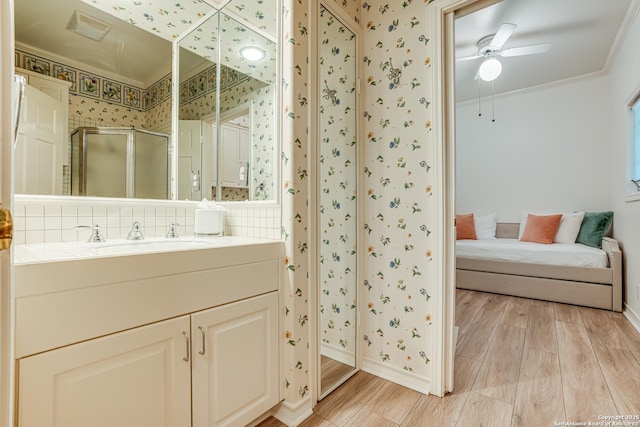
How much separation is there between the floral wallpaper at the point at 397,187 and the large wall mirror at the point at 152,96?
657mm

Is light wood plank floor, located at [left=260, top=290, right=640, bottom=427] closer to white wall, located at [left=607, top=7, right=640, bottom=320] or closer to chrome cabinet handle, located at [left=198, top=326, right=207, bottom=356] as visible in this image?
white wall, located at [left=607, top=7, right=640, bottom=320]

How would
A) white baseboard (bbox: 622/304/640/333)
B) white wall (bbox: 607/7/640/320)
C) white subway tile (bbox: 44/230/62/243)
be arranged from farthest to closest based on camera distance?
white wall (bbox: 607/7/640/320), white baseboard (bbox: 622/304/640/333), white subway tile (bbox: 44/230/62/243)

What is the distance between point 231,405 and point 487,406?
1246 millimetres

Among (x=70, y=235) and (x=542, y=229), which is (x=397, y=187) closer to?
(x=70, y=235)

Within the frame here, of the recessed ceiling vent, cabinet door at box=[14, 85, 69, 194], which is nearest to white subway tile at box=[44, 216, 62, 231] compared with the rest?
cabinet door at box=[14, 85, 69, 194]

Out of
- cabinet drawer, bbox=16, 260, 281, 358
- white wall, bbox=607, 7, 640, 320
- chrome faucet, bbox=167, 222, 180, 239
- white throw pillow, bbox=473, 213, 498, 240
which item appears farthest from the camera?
white throw pillow, bbox=473, 213, 498, 240

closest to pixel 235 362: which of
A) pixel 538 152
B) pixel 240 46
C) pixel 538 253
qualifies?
pixel 240 46

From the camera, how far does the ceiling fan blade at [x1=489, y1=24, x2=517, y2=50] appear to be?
2396mm

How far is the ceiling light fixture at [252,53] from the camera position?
161cm

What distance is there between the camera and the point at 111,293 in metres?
0.86

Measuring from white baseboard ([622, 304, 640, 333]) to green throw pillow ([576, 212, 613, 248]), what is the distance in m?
0.88

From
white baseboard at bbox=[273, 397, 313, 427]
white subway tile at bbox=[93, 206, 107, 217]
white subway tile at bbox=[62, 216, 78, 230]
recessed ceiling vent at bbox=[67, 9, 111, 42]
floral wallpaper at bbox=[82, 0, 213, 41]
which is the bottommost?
white baseboard at bbox=[273, 397, 313, 427]

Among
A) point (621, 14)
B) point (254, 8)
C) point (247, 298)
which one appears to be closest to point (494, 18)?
point (621, 14)

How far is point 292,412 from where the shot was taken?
1343mm
